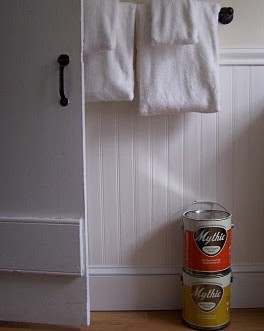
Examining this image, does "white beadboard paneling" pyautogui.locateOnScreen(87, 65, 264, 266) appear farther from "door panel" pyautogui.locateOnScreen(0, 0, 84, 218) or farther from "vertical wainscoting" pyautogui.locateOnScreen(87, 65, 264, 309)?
"door panel" pyautogui.locateOnScreen(0, 0, 84, 218)

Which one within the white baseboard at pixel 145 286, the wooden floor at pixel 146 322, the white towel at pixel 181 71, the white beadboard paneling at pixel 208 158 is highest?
the white towel at pixel 181 71

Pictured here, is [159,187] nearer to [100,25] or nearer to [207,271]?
[207,271]

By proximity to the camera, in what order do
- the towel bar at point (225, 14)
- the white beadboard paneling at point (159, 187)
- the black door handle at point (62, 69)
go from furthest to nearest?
the white beadboard paneling at point (159, 187) → the towel bar at point (225, 14) → the black door handle at point (62, 69)

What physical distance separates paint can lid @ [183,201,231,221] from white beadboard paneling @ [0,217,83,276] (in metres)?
0.42

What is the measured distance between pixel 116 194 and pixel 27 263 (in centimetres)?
41

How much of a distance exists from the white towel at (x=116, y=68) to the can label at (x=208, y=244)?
513 mm

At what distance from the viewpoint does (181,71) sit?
1.66 meters

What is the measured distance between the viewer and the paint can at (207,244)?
1.63m

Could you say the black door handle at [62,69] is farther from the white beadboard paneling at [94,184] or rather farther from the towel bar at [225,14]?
the towel bar at [225,14]

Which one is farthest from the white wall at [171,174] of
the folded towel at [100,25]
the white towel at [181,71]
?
the folded towel at [100,25]

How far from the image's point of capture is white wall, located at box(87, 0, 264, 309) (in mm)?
1767

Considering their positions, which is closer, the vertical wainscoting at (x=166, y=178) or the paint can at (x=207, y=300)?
the paint can at (x=207, y=300)

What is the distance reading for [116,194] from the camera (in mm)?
1803

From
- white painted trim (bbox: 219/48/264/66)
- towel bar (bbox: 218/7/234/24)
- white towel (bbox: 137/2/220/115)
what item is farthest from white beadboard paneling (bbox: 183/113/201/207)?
towel bar (bbox: 218/7/234/24)
